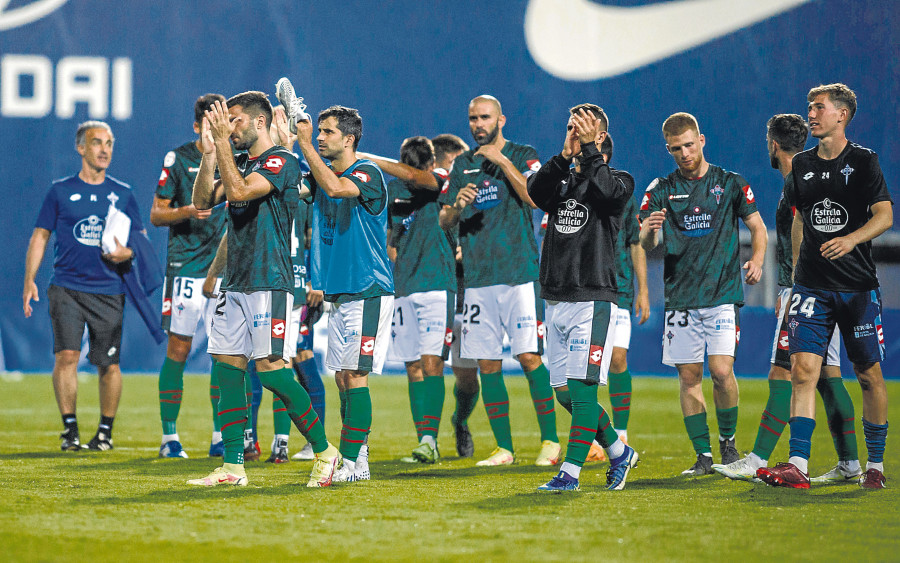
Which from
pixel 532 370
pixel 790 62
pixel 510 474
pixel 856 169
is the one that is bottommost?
pixel 510 474

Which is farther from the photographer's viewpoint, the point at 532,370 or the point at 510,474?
the point at 532,370

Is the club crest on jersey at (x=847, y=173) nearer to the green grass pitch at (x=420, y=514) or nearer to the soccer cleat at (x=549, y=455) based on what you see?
the green grass pitch at (x=420, y=514)

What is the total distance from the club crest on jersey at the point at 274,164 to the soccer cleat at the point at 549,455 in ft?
8.56

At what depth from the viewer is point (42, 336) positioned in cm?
1438

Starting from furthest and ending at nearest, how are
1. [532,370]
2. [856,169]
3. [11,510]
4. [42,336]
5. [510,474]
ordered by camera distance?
[42,336]
[532,370]
[510,474]
[856,169]
[11,510]

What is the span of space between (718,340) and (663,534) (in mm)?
2381

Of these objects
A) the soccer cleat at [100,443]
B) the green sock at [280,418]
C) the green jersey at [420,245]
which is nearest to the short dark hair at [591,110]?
the green jersey at [420,245]

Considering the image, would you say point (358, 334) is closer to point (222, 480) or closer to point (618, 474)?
point (222, 480)

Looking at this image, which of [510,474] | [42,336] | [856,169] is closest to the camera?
[856,169]

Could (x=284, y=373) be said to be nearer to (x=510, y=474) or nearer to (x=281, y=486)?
(x=281, y=486)

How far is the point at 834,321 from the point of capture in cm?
553

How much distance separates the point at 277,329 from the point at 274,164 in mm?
878

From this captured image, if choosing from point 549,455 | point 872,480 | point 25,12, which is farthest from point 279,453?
point 25,12

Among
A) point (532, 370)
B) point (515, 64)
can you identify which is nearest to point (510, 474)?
point (532, 370)
